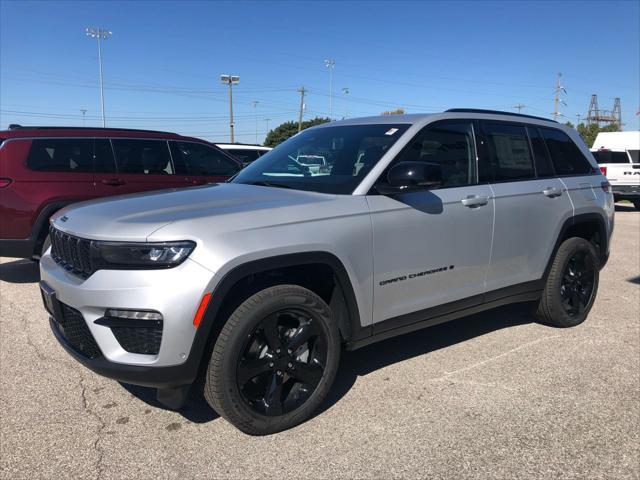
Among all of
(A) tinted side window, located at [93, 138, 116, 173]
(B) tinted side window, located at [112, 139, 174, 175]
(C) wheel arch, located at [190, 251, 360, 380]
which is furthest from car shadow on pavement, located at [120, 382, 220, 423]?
(B) tinted side window, located at [112, 139, 174, 175]

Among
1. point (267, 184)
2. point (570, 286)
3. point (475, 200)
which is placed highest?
point (267, 184)

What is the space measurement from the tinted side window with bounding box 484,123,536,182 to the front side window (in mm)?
235

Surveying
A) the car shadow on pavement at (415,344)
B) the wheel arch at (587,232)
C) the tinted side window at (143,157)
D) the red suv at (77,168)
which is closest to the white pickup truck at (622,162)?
the wheel arch at (587,232)

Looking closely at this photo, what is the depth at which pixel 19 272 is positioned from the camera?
696 centimetres

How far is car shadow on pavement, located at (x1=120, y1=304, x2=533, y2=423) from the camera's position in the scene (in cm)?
328

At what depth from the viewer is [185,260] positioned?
251cm

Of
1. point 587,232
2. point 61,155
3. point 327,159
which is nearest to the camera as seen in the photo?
point 327,159

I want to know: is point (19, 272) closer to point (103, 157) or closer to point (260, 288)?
point (103, 157)

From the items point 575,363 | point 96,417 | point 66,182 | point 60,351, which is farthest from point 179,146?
point 575,363

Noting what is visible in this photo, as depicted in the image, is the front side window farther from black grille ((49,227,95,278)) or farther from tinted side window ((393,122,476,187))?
black grille ((49,227,95,278))

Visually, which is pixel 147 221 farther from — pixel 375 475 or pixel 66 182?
pixel 66 182

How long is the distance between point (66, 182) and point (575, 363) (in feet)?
18.8

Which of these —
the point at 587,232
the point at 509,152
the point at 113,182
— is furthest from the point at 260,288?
the point at 113,182

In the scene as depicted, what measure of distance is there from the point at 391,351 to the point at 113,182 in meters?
4.39
